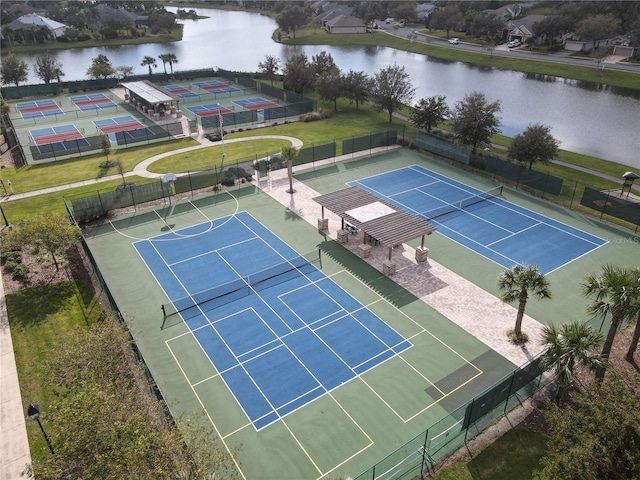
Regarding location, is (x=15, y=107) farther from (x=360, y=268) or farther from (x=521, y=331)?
(x=521, y=331)

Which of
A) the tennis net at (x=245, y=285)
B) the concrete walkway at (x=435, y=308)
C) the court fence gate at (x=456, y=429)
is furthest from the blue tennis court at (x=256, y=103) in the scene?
the court fence gate at (x=456, y=429)

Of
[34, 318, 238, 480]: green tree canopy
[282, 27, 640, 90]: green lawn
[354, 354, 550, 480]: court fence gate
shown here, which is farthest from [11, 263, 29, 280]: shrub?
[282, 27, 640, 90]: green lawn

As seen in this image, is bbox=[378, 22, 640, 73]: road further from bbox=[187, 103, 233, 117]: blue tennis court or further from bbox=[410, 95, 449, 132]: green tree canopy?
bbox=[187, 103, 233, 117]: blue tennis court

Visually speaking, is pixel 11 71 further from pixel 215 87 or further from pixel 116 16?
pixel 116 16

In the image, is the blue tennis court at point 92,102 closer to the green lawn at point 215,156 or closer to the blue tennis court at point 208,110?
the blue tennis court at point 208,110

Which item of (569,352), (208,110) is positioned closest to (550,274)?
(569,352)

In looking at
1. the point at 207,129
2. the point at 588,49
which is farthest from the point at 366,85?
the point at 588,49
